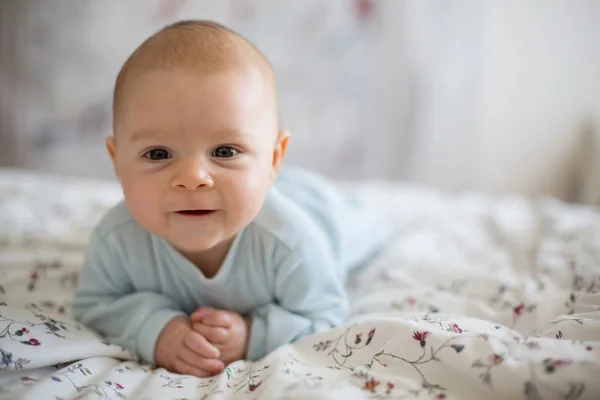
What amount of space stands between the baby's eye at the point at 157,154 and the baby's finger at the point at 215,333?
29 centimetres

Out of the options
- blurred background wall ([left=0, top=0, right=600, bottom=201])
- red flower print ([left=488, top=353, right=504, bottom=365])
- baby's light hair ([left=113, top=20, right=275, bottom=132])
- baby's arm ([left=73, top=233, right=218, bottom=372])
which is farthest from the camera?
blurred background wall ([left=0, top=0, right=600, bottom=201])

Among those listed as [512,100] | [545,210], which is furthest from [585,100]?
[545,210]

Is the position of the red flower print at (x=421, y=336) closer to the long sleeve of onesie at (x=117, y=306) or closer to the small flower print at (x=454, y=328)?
the small flower print at (x=454, y=328)

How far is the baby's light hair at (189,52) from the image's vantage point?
0.81 metres

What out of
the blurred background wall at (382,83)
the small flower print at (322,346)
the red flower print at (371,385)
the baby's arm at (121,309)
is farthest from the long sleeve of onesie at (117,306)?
the blurred background wall at (382,83)

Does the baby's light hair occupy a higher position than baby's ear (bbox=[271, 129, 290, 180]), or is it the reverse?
the baby's light hair

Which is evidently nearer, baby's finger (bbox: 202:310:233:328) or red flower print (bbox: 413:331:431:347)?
red flower print (bbox: 413:331:431:347)

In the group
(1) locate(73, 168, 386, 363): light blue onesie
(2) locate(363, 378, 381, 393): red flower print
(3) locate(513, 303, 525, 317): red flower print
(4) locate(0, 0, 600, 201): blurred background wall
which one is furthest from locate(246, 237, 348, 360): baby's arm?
(4) locate(0, 0, 600, 201): blurred background wall

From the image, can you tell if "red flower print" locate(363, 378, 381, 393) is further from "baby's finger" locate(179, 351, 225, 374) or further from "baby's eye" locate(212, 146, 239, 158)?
"baby's eye" locate(212, 146, 239, 158)

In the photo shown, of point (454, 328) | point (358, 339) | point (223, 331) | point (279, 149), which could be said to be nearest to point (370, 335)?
point (358, 339)

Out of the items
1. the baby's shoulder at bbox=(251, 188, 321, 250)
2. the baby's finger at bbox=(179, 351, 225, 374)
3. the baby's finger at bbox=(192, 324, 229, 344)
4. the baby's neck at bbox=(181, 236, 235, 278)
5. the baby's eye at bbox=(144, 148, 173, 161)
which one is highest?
the baby's eye at bbox=(144, 148, 173, 161)

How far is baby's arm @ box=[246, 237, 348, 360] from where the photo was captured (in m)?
0.92

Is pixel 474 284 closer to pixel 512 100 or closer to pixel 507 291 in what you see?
pixel 507 291

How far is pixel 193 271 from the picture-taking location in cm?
96
